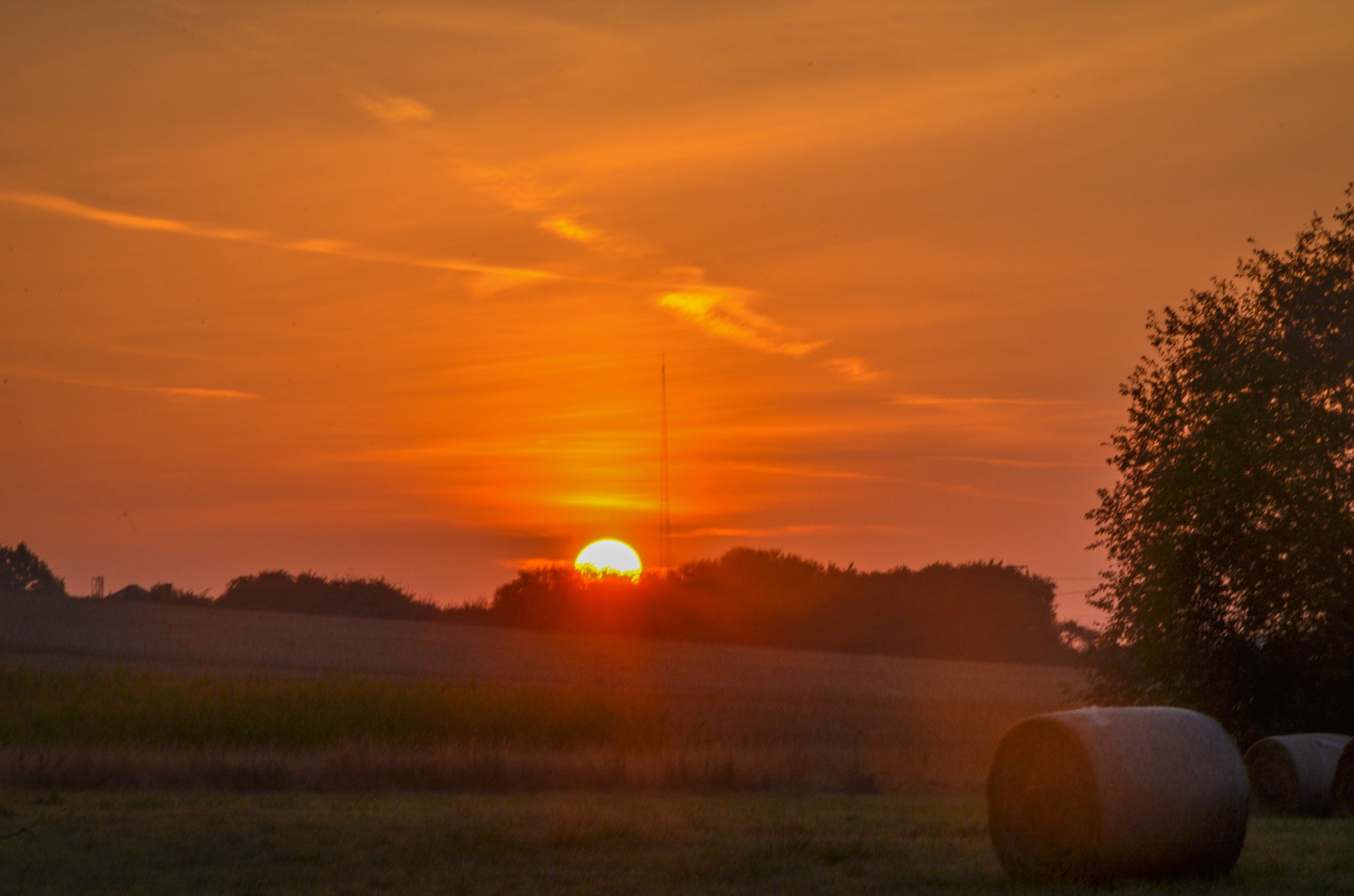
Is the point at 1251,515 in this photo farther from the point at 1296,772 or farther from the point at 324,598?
the point at 324,598

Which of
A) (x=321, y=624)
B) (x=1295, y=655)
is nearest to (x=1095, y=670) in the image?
(x=1295, y=655)

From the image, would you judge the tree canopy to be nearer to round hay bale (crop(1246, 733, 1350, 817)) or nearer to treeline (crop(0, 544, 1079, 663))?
treeline (crop(0, 544, 1079, 663))

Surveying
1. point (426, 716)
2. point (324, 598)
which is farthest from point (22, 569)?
point (426, 716)

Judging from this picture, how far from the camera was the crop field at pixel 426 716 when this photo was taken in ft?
65.9

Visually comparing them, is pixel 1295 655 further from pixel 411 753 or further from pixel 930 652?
pixel 930 652

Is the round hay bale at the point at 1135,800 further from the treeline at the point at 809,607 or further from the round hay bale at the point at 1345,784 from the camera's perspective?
the treeline at the point at 809,607

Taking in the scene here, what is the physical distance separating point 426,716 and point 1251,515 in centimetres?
1672

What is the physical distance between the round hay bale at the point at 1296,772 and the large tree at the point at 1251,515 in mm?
5964

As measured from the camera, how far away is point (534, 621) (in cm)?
6856

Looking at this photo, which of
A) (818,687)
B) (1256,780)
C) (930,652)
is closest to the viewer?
(1256,780)

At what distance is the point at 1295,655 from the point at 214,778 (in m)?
19.2

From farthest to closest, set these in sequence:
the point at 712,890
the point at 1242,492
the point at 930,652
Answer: the point at 930,652
the point at 1242,492
the point at 712,890

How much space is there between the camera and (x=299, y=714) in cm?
2594

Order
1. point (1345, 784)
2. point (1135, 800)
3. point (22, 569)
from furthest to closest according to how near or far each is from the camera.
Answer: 1. point (22, 569)
2. point (1345, 784)
3. point (1135, 800)
